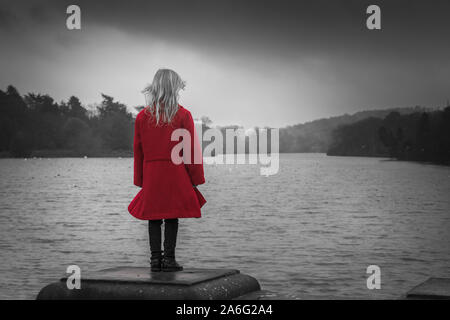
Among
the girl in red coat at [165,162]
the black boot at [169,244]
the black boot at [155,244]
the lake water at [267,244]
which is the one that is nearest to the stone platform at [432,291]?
the girl in red coat at [165,162]

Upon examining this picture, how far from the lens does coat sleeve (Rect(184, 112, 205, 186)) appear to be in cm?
911

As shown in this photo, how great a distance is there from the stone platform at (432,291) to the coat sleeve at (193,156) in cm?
325

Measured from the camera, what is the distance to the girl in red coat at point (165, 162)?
29.8ft

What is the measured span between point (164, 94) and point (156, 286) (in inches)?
97.7

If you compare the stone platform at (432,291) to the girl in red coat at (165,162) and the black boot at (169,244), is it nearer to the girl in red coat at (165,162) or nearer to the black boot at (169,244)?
the girl in red coat at (165,162)

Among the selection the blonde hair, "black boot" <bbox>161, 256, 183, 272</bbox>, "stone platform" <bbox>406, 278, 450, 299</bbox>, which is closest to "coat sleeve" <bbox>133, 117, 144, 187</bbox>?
the blonde hair

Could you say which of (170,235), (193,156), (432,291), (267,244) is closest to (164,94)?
(193,156)

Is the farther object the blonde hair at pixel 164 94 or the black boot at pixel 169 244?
the black boot at pixel 169 244

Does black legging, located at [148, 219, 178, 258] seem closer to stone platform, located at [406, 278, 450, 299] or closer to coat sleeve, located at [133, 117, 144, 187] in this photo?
coat sleeve, located at [133, 117, 144, 187]

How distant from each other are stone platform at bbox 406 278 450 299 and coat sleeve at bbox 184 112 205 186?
3.25 metres

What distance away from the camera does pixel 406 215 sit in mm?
53031
